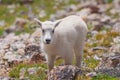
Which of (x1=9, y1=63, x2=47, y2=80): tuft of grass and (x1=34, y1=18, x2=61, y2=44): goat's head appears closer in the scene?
(x1=34, y1=18, x2=61, y2=44): goat's head

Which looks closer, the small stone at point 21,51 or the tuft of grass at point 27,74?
the tuft of grass at point 27,74

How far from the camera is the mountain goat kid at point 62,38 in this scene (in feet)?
45.4

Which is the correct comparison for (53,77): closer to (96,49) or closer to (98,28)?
(96,49)

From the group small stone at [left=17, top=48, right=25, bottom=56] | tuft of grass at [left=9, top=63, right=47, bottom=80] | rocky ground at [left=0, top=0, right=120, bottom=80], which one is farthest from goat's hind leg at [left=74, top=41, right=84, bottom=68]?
small stone at [left=17, top=48, right=25, bottom=56]

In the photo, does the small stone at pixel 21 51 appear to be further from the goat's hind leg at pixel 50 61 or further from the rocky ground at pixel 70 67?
the goat's hind leg at pixel 50 61

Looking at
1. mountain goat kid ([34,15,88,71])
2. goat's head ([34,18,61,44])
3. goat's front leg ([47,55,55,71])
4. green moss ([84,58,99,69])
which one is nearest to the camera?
goat's head ([34,18,61,44])

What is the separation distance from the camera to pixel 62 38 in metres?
14.4

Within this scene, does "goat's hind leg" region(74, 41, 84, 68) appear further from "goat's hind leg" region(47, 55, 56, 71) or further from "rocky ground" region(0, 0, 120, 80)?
"goat's hind leg" region(47, 55, 56, 71)

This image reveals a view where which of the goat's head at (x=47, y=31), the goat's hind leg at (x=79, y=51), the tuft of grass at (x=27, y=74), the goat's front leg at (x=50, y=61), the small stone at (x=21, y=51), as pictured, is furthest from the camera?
the small stone at (x=21, y=51)

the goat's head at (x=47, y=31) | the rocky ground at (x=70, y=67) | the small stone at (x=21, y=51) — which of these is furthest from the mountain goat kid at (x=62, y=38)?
the small stone at (x=21, y=51)

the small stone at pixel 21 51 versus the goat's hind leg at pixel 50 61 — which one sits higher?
the small stone at pixel 21 51

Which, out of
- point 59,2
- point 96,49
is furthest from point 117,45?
point 59,2

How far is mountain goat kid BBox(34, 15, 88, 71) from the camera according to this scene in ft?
45.4

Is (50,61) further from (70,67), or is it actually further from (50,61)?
(70,67)
